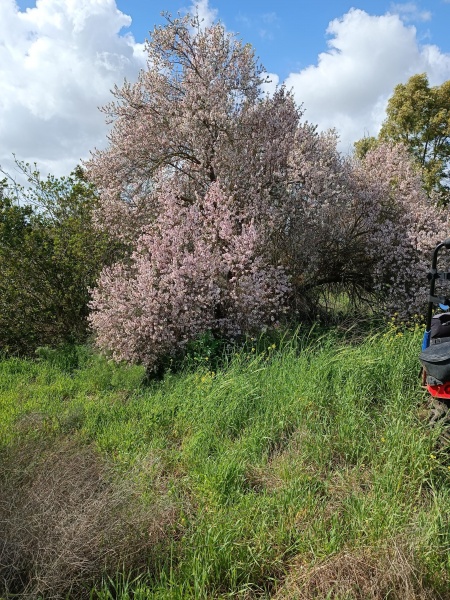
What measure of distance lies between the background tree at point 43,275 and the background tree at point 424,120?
14.0 meters

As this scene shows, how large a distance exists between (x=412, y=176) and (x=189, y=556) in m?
7.50

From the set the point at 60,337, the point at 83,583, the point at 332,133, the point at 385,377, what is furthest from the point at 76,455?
the point at 332,133

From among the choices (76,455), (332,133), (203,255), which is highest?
(332,133)

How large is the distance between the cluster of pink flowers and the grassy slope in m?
1.30

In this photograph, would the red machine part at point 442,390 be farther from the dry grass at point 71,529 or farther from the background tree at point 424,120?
the background tree at point 424,120

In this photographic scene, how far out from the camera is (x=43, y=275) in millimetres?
8109

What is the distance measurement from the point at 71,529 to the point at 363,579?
4.93 feet

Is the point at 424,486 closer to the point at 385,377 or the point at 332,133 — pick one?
the point at 385,377

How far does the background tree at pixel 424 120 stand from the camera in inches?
707

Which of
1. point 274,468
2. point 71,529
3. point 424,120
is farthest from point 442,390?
point 424,120

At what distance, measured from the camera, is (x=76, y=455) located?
3535mm

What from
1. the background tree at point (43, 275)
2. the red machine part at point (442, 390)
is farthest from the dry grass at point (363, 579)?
the background tree at point (43, 275)

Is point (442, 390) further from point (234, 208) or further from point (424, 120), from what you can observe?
point (424, 120)

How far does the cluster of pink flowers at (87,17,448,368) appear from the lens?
635 centimetres
